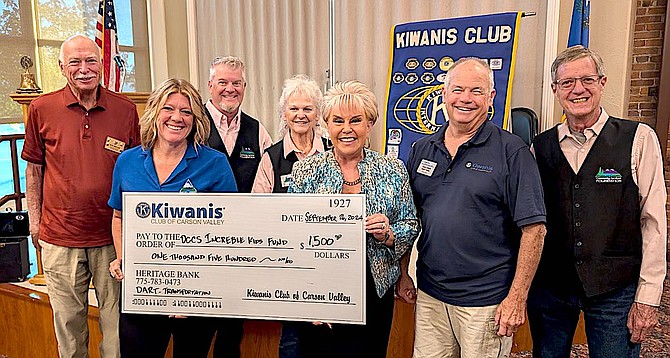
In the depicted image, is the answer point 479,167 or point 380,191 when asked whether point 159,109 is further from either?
point 479,167

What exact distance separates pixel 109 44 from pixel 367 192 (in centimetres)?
347

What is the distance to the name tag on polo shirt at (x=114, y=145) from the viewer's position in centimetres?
209

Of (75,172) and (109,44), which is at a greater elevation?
(109,44)

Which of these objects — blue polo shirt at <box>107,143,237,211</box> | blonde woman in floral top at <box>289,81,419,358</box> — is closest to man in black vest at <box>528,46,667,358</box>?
blonde woman in floral top at <box>289,81,419,358</box>

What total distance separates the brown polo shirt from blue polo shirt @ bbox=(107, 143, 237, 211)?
26 centimetres

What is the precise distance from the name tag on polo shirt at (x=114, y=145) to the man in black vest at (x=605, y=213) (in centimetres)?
165

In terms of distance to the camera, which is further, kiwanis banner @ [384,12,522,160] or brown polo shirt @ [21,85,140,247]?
kiwanis banner @ [384,12,522,160]

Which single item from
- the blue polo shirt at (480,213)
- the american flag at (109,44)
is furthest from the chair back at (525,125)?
the american flag at (109,44)

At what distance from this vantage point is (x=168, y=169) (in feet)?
6.00

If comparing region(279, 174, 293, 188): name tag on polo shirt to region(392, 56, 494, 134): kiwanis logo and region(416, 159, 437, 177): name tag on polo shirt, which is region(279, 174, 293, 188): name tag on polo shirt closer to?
region(416, 159, 437, 177): name tag on polo shirt

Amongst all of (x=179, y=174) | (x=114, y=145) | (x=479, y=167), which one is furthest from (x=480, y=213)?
(x=114, y=145)

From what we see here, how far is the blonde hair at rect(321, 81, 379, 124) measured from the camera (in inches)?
64.7

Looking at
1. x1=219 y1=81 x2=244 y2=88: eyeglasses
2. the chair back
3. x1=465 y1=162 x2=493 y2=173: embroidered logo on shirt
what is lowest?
x1=465 y1=162 x2=493 y2=173: embroidered logo on shirt

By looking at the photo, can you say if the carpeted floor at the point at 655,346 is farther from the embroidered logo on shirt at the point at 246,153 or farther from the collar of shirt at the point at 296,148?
the embroidered logo on shirt at the point at 246,153
